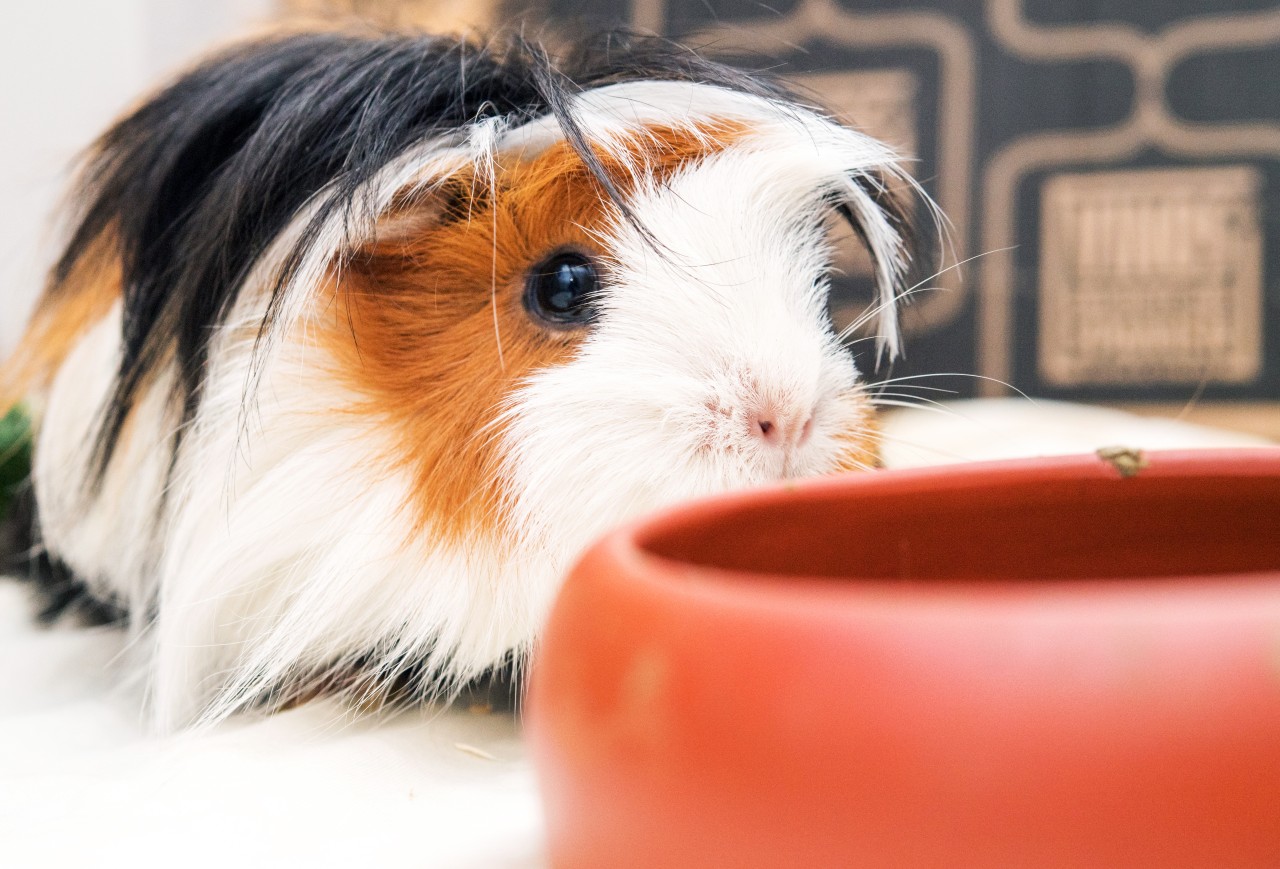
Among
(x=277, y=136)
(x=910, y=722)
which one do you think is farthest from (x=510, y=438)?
(x=910, y=722)

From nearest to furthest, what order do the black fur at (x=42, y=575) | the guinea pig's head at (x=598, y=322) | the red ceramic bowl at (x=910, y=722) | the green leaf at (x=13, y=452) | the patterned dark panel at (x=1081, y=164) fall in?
1. the red ceramic bowl at (x=910, y=722)
2. the guinea pig's head at (x=598, y=322)
3. the black fur at (x=42, y=575)
4. the green leaf at (x=13, y=452)
5. the patterned dark panel at (x=1081, y=164)

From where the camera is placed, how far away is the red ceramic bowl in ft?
0.81

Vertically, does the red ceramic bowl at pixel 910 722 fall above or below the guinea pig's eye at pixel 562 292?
below

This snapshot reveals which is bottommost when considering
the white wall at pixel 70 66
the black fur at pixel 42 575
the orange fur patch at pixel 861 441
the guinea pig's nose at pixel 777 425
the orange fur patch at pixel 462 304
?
the black fur at pixel 42 575

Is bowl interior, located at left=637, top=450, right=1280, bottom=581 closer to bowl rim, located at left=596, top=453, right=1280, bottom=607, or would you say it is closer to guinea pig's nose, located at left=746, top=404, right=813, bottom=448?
bowl rim, located at left=596, top=453, right=1280, bottom=607

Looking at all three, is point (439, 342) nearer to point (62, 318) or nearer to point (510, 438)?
point (510, 438)

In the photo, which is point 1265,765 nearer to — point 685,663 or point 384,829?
Result: point 685,663

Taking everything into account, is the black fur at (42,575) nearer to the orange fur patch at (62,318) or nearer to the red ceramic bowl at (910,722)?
the orange fur patch at (62,318)

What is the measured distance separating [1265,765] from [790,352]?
0.36 m

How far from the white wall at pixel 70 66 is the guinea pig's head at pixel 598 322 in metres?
1.07

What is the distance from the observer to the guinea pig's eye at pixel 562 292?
60 cm

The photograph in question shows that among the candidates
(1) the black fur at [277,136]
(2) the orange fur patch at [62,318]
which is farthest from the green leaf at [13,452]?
(1) the black fur at [277,136]

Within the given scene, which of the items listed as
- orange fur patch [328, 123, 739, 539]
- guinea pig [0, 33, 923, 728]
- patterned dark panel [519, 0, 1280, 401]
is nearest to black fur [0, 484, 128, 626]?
guinea pig [0, 33, 923, 728]

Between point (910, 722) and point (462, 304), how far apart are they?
429 mm
